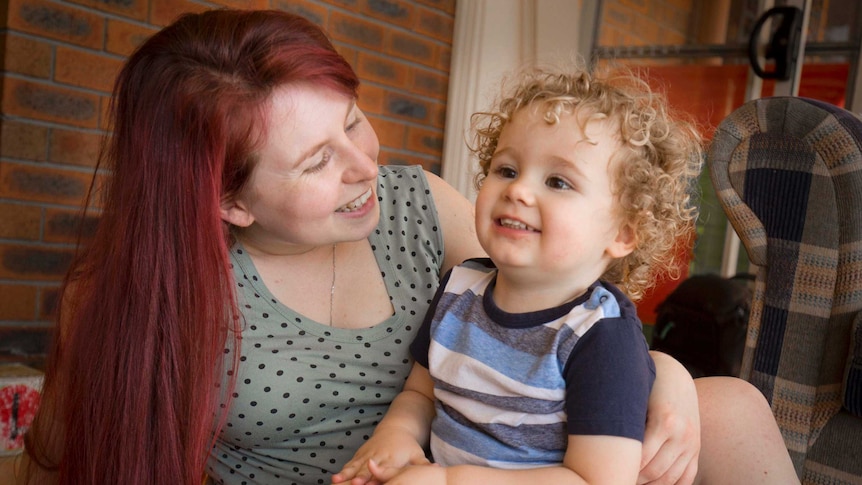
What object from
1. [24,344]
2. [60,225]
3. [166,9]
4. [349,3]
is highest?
[349,3]

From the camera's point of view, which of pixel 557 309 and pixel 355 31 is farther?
pixel 355 31

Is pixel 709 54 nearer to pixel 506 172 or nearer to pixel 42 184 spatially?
pixel 42 184

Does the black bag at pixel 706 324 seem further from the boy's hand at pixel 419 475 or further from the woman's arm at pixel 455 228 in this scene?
the boy's hand at pixel 419 475

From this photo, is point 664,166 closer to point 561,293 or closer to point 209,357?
point 561,293

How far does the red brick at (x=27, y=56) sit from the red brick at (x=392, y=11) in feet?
4.01

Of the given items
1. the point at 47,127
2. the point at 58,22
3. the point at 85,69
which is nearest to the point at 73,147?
the point at 47,127

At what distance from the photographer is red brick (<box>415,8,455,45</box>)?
3.47 meters

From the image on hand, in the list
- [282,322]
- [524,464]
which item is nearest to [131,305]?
[282,322]

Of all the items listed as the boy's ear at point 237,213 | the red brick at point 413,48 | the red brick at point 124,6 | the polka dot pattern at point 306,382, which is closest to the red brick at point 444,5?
the red brick at point 413,48

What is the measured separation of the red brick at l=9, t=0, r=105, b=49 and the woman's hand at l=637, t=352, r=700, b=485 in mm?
→ 2019

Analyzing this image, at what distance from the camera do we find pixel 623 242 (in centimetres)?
109

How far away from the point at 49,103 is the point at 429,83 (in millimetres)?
1593

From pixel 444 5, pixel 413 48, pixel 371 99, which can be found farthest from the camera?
pixel 444 5

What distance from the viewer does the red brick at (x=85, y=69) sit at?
2.41m
